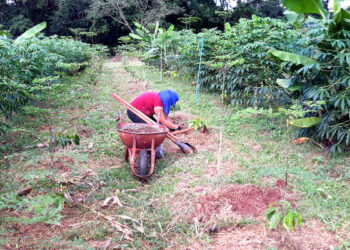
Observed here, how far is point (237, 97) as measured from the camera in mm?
7332

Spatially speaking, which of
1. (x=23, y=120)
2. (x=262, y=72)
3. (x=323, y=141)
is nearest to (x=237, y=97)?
(x=262, y=72)

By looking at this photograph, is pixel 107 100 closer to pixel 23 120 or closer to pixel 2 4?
pixel 23 120

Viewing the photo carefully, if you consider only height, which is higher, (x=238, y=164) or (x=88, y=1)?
(x=88, y=1)

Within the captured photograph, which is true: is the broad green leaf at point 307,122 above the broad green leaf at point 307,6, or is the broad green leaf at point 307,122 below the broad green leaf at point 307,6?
below

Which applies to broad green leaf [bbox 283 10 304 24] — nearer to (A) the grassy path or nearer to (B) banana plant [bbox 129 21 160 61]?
(A) the grassy path

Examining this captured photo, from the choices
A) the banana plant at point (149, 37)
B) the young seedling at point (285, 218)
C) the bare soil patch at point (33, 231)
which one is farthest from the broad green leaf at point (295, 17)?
the banana plant at point (149, 37)

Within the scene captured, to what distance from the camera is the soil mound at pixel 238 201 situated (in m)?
2.95

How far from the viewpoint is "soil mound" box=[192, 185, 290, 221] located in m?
2.95

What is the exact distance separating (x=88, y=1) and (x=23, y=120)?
28.7 metres

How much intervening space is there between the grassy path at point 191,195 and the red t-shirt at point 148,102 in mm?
802

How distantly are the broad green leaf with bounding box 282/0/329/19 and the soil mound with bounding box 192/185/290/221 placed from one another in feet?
10.2

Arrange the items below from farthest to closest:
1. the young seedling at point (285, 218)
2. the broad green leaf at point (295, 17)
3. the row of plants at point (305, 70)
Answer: the broad green leaf at point (295, 17) < the row of plants at point (305, 70) < the young seedling at point (285, 218)

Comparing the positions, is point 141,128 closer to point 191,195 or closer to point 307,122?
point 191,195

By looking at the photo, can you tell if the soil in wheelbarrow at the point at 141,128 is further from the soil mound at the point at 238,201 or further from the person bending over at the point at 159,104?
the soil mound at the point at 238,201
